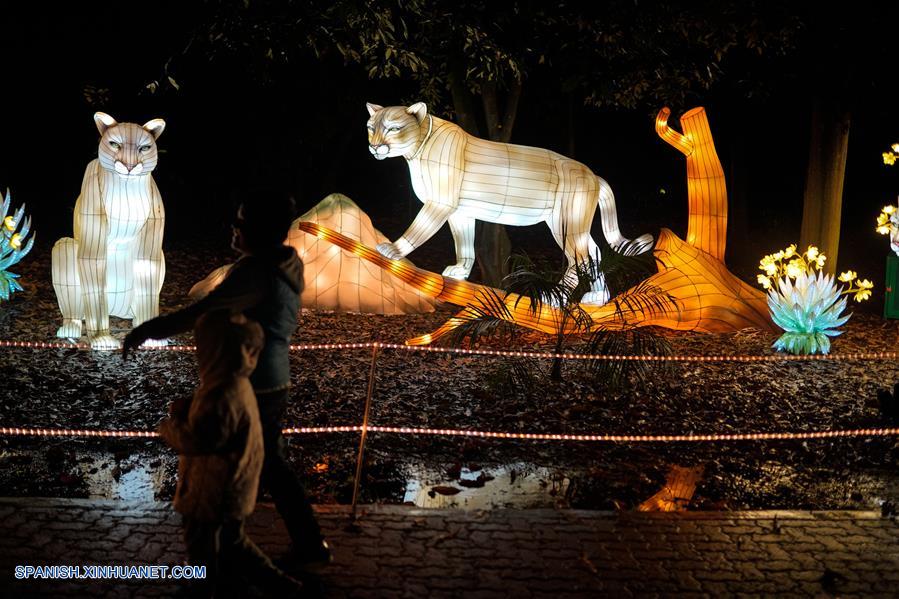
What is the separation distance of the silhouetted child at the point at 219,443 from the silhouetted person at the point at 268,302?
239 mm

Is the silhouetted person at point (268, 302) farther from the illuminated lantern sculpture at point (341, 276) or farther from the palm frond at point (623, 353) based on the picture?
the illuminated lantern sculpture at point (341, 276)

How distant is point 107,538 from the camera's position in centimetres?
468

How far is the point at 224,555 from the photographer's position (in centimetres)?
379

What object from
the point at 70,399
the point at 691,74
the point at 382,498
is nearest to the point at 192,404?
the point at 382,498

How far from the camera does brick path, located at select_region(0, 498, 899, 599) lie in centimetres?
432

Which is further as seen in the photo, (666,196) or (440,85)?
(666,196)

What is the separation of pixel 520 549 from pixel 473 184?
5.57 metres

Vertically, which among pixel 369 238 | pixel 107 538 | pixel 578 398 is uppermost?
pixel 369 238

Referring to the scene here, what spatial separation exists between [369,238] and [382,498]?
547 cm

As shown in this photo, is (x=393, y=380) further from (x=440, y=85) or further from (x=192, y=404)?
(x=440, y=85)

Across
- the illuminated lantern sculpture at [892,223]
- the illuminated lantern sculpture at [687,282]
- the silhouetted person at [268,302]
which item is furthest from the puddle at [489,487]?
the illuminated lantern sculpture at [892,223]

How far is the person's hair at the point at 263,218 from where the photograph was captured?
3.91 meters

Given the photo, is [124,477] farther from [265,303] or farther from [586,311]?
[586,311]

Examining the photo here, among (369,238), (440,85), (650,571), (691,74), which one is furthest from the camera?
(440,85)
